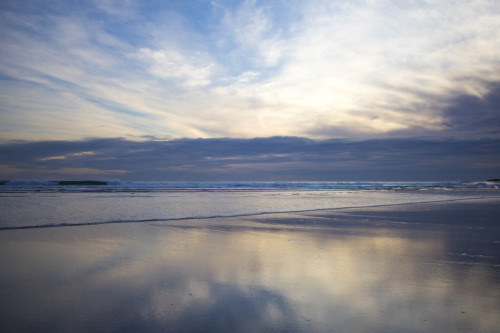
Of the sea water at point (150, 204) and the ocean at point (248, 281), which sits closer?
the ocean at point (248, 281)

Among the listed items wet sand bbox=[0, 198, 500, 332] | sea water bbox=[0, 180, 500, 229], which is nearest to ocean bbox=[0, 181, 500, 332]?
wet sand bbox=[0, 198, 500, 332]

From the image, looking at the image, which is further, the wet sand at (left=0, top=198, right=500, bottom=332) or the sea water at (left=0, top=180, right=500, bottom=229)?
the sea water at (left=0, top=180, right=500, bottom=229)

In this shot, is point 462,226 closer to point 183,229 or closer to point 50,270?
point 183,229

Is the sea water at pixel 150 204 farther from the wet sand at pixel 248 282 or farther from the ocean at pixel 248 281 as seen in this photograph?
the wet sand at pixel 248 282

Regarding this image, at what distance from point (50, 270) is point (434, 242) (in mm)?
6157

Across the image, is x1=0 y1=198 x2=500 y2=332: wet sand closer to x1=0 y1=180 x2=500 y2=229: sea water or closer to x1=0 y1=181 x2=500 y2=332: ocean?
x1=0 y1=181 x2=500 y2=332: ocean

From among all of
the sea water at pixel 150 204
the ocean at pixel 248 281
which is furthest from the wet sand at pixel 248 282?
the sea water at pixel 150 204

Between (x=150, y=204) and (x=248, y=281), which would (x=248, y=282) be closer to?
(x=248, y=281)

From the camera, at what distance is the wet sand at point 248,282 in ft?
8.62

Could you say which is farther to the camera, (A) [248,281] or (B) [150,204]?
(B) [150,204]

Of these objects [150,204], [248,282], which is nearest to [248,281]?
[248,282]

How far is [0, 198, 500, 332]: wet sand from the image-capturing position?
2627 millimetres

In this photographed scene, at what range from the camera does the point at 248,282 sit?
363 centimetres

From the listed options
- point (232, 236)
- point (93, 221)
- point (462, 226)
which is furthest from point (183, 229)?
point (462, 226)
